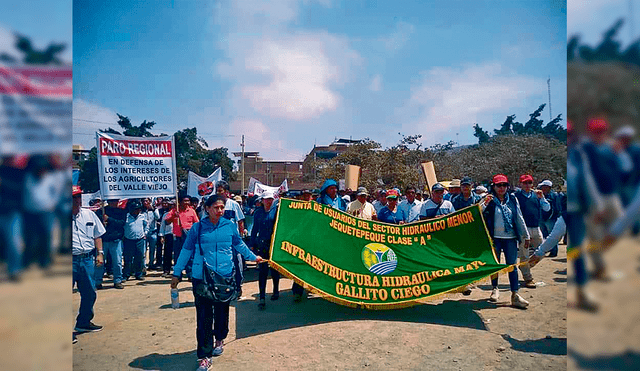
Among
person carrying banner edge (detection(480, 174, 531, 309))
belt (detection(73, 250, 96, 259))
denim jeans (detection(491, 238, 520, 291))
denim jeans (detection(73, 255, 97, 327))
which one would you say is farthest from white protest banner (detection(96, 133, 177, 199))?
denim jeans (detection(491, 238, 520, 291))

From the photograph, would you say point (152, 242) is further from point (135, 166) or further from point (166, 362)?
point (166, 362)

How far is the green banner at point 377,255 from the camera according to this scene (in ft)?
17.3

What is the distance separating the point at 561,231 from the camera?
3.57m

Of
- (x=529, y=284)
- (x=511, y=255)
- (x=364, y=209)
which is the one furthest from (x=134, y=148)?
(x=529, y=284)

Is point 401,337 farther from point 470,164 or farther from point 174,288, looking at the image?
point 470,164

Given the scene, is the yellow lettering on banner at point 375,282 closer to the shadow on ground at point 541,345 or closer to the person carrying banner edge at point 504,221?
the shadow on ground at point 541,345

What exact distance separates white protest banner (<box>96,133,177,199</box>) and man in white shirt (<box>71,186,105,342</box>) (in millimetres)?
1214

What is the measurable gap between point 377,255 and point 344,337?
4.19 ft

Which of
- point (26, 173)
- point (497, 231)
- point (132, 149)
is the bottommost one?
point (497, 231)

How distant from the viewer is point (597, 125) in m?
1.41

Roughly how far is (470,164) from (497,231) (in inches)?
764

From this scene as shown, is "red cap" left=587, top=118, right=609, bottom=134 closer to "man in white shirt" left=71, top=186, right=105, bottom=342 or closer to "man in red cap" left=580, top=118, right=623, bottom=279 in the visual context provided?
"man in red cap" left=580, top=118, right=623, bottom=279

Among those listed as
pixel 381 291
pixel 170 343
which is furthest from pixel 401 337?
pixel 170 343

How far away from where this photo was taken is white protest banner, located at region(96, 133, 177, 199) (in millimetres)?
6457
